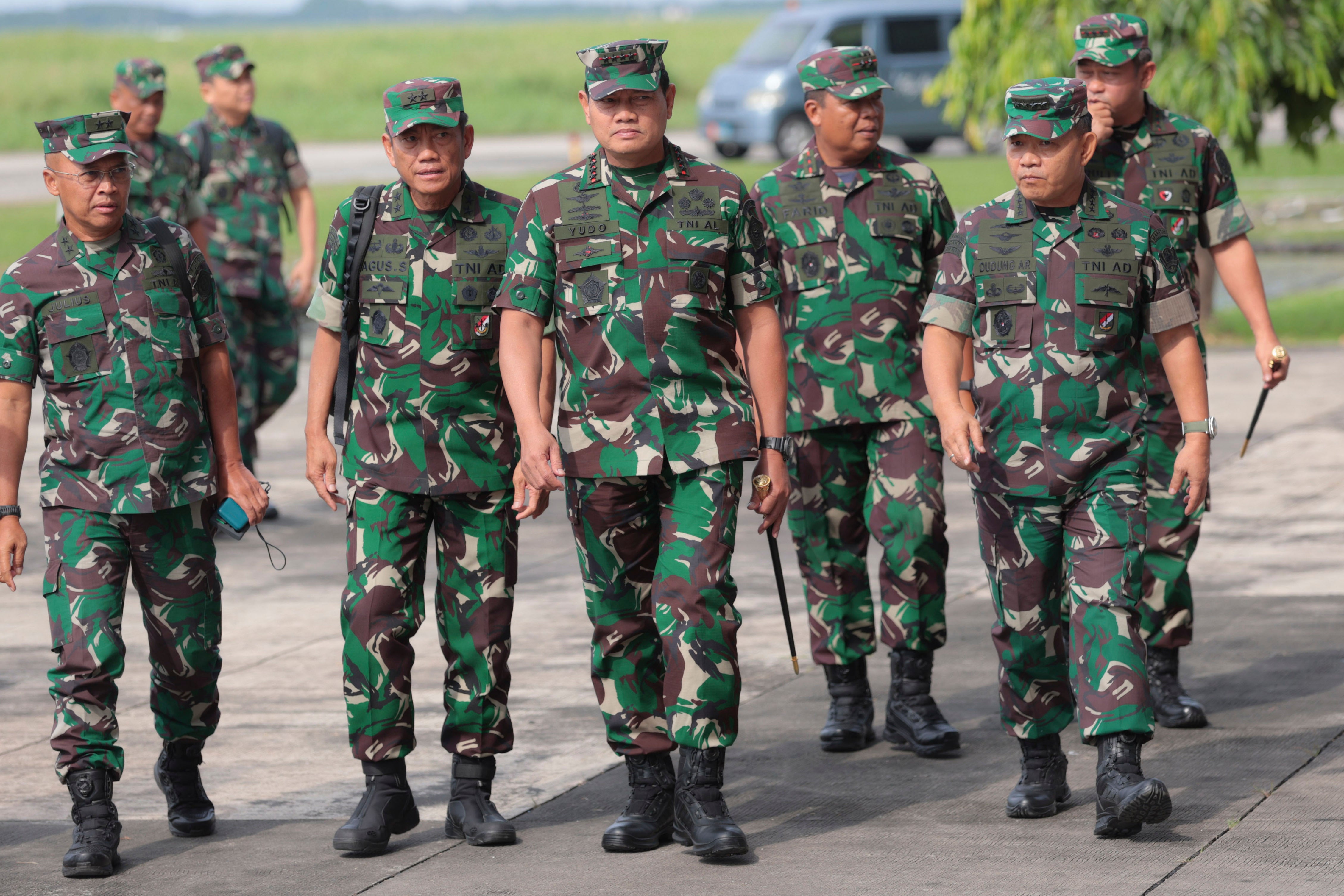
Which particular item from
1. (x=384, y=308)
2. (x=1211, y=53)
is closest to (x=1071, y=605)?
(x=384, y=308)

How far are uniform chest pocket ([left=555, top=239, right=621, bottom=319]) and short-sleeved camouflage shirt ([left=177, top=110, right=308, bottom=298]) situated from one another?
4945mm

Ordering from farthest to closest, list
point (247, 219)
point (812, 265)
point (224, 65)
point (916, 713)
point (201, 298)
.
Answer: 1. point (247, 219)
2. point (224, 65)
3. point (812, 265)
4. point (916, 713)
5. point (201, 298)

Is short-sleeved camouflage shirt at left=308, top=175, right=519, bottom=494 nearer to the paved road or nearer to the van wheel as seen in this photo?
the paved road

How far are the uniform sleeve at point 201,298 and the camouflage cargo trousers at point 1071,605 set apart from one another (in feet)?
7.30

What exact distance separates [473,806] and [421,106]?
1.91 metres

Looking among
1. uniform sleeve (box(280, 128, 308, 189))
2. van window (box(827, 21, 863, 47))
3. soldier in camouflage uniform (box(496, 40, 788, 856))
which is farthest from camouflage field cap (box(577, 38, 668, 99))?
van window (box(827, 21, 863, 47))

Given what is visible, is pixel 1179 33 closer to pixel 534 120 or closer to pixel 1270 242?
pixel 1270 242

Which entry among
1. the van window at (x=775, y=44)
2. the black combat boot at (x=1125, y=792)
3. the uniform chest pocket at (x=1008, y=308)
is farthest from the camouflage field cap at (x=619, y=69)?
the van window at (x=775, y=44)

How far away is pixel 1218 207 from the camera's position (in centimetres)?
628

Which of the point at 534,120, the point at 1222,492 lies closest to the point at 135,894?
the point at 1222,492

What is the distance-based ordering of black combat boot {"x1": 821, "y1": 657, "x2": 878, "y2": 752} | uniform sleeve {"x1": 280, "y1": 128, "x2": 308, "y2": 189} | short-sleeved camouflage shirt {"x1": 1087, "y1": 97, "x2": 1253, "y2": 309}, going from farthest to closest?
1. uniform sleeve {"x1": 280, "y1": 128, "x2": 308, "y2": 189}
2. short-sleeved camouflage shirt {"x1": 1087, "y1": 97, "x2": 1253, "y2": 309}
3. black combat boot {"x1": 821, "y1": 657, "x2": 878, "y2": 752}

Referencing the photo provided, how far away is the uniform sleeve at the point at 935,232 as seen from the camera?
6227 millimetres

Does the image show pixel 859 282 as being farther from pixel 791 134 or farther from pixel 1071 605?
pixel 791 134

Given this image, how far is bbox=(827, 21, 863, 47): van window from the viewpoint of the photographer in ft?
99.1
